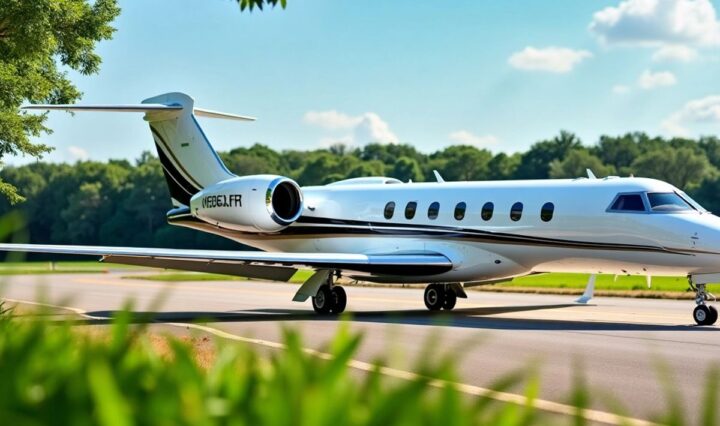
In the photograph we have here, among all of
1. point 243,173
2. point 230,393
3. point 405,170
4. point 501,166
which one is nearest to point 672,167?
point 501,166

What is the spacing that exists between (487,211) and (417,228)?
190 centimetres

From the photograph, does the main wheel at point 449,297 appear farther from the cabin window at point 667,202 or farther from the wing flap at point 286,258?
the cabin window at point 667,202

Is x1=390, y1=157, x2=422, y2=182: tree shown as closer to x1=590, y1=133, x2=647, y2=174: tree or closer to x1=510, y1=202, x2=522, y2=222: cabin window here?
x1=590, y1=133, x2=647, y2=174: tree

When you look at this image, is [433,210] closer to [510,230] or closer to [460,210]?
[460,210]

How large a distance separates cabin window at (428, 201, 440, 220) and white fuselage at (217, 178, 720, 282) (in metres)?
0.07

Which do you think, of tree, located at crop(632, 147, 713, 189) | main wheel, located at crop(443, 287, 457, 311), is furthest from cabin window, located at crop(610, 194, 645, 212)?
tree, located at crop(632, 147, 713, 189)

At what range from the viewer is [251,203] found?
67.6ft

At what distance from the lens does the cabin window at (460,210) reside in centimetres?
1989

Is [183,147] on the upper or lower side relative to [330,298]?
upper

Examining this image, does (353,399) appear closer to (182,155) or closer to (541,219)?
(541,219)

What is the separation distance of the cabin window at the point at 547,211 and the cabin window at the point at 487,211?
4.09ft

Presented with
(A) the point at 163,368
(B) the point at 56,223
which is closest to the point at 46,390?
(A) the point at 163,368

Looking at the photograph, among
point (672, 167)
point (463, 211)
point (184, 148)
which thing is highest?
point (672, 167)

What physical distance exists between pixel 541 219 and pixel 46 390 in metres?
16.0
